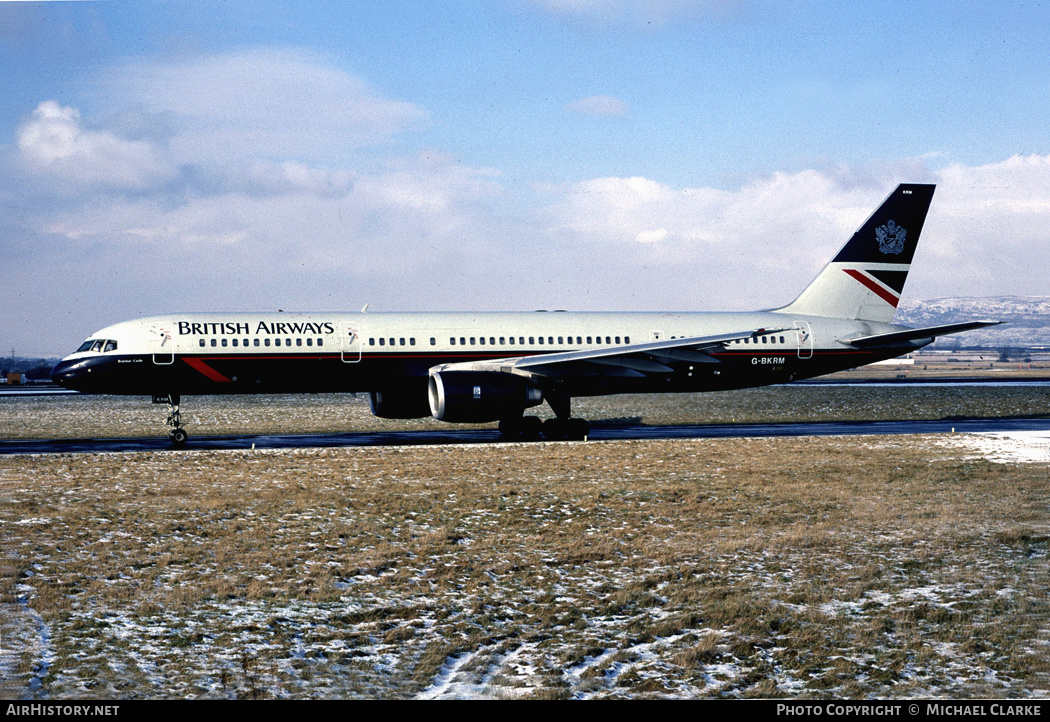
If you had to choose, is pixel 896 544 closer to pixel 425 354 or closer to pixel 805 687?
pixel 805 687

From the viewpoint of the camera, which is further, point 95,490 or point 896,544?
point 95,490

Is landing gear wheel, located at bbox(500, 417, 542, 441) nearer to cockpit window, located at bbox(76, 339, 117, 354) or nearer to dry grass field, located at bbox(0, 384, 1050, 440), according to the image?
dry grass field, located at bbox(0, 384, 1050, 440)

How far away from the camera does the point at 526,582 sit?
11.8 m

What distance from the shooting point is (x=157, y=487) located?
18.9 m

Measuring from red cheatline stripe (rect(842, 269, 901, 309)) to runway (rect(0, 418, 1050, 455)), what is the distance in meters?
4.95

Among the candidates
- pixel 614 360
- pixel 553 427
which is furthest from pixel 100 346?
pixel 614 360

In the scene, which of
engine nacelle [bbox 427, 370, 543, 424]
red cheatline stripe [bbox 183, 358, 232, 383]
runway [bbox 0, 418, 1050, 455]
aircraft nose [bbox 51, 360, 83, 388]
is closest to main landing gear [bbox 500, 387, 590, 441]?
runway [bbox 0, 418, 1050, 455]

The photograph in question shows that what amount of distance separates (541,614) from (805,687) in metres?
3.25

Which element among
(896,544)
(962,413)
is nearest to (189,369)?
(896,544)

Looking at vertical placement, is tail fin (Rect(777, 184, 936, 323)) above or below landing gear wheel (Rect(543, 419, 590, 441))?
above

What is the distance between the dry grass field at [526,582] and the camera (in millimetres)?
8656

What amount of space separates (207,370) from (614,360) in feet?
44.5

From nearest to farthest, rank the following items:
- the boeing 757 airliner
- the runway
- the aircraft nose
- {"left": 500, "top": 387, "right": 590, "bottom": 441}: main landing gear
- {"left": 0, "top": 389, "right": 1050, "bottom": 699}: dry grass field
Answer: {"left": 0, "top": 389, "right": 1050, "bottom": 699}: dry grass field < the runway < the aircraft nose < the boeing 757 airliner < {"left": 500, "top": 387, "right": 590, "bottom": 441}: main landing gear

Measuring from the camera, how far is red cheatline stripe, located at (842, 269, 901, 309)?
3428 centimetres
